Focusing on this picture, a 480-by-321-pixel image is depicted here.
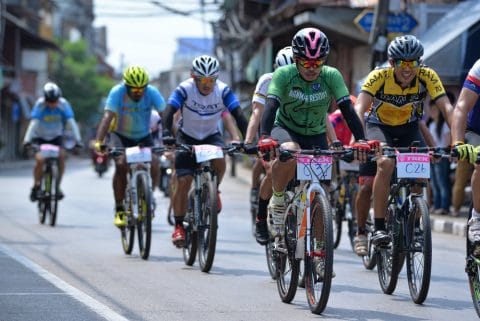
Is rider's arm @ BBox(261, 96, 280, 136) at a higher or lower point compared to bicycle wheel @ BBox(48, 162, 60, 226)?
higher

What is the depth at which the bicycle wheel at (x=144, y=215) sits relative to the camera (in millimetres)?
12367

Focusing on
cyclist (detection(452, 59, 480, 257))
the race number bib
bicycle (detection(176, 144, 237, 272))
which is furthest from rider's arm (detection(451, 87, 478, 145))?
the race number bib

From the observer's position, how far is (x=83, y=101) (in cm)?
9125

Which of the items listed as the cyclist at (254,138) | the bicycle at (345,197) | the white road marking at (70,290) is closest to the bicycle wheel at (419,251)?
the cyclist at (254,138)

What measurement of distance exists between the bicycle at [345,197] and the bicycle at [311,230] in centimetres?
441

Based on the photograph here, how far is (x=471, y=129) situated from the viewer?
29.9ft

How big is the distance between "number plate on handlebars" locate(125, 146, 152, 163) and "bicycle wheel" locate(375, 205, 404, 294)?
342 centimetres

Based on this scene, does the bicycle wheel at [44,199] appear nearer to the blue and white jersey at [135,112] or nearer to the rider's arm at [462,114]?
the blue and white jersey at [135,112]

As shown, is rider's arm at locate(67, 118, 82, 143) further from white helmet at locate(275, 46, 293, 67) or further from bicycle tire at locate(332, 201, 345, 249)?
white helmet at locate(275, 46, 293, 67)

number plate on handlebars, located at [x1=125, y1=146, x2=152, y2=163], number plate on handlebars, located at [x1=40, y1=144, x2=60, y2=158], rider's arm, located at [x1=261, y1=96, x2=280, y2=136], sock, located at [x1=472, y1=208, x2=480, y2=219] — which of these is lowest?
number plate on handlebars, located at [x1=40, y1=144, x2=60, y2=158]

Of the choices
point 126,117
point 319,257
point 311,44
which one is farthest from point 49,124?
point 319,257

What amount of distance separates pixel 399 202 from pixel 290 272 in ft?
3.47

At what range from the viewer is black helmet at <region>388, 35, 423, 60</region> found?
968cm

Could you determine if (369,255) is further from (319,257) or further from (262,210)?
(319,257)
